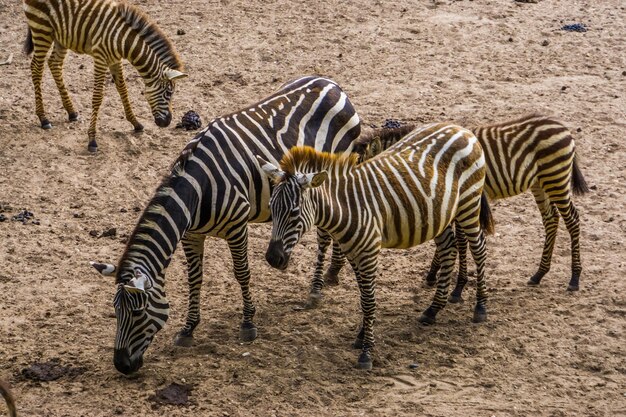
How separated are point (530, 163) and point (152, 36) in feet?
19.2

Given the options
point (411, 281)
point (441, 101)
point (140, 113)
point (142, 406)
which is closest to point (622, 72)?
point (441, 101)

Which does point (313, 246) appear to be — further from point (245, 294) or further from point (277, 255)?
point (277, 255)

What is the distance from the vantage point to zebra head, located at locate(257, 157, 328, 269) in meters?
8.23

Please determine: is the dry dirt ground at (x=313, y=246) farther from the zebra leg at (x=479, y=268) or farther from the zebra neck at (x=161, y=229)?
the zebra neck at (x=161, y=229)

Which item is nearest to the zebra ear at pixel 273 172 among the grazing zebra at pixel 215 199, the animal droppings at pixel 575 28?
the grazing zebra at pixel 215 199

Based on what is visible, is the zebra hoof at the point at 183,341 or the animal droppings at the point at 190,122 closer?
the zebra hoof at the point at 183,341

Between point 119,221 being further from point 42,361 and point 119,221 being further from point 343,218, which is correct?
point 343,218

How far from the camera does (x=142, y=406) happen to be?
822cm

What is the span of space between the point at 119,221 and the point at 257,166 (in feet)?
10.6

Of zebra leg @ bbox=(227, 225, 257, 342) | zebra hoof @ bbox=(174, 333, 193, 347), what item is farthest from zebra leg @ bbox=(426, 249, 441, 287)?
zebra hoof @ bbox=(174, 333, 193, 347)

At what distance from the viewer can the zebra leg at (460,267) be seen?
10.0 meters

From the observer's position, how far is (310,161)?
8.62m

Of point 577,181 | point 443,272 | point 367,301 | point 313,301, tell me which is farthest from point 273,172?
point 577,181

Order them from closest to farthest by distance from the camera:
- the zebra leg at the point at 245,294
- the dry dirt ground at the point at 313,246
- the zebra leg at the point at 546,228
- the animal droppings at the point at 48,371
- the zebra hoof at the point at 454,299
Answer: the dry dirt ground at the point at 313,246 → the animal droppings at the point at 48,371 → the zebra leg at the point at 245,294 → the zebra hoof at the point at 454,299 → the zebra leg at the point at 546,228
